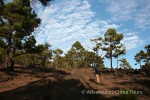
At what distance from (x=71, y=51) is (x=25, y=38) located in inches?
2164

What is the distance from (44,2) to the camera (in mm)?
12695

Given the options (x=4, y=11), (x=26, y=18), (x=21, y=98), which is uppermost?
(x=26, y=18)

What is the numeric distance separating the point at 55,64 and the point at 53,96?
80.0 meters

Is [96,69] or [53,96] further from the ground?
[96,69]

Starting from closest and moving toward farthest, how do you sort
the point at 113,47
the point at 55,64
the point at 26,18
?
the point at 26,18 < the point at 113,47 < the point at 55,64

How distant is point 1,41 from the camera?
30359mm

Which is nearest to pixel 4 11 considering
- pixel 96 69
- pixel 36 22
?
pixel 96 69

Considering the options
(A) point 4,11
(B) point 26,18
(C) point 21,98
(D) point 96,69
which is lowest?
(C) point 21,98

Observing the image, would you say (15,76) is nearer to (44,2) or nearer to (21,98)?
(21,98)

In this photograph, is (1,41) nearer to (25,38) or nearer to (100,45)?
(25,38)

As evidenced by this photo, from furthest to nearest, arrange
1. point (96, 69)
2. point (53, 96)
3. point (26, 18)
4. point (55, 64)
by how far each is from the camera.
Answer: point (55, 64) → point (26, 18) → point (96, 69) → point (53, 96)

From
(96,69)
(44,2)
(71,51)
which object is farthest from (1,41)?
(71,51)

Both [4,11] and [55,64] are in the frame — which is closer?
[4,11]

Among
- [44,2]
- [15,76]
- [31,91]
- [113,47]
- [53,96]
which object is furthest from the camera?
[113,47]
